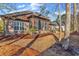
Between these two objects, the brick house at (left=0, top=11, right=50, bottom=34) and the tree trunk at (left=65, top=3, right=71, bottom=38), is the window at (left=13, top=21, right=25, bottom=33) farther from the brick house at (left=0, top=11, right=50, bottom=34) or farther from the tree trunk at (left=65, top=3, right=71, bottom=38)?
the tree trunk at (left=65, top=3, right=71, bottom=38)

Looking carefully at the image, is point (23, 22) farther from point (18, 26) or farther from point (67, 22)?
point (67, 22)

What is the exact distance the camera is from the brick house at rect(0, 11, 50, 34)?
160cm

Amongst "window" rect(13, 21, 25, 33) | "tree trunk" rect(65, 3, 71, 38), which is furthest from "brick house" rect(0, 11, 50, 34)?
"tree trunk" rect(65, 3, 71, 38)

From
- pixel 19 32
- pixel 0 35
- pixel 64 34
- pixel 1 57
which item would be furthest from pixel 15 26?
pixel 64 34

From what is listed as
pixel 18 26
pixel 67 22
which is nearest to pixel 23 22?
pixel 18 26

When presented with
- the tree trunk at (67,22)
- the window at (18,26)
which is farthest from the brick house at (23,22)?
the tree trunk at (67,22)

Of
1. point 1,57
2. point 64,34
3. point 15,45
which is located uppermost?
point 64,34

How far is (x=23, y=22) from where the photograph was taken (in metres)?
1.61

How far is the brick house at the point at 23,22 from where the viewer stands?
160cm

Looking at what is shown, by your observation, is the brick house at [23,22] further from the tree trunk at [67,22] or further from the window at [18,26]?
the tree trunk at [67,22]

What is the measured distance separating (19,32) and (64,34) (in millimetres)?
484

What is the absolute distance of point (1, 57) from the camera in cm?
159

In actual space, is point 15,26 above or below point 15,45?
above

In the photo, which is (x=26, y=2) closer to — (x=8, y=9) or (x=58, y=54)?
(x=8, y=9)
